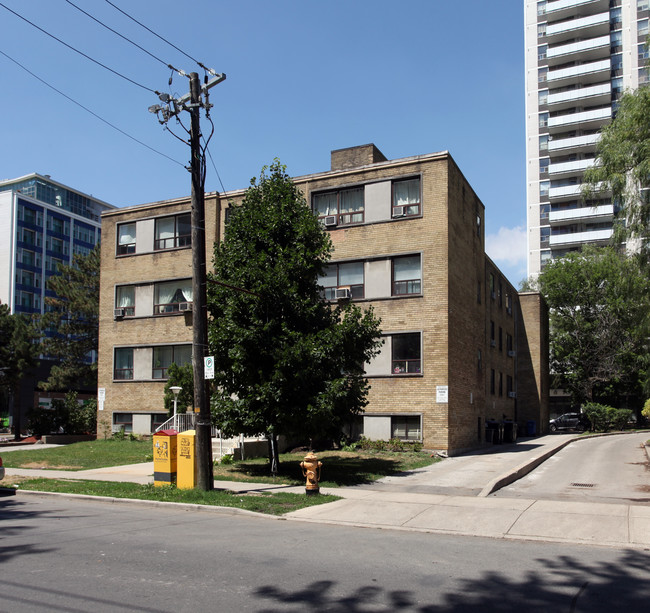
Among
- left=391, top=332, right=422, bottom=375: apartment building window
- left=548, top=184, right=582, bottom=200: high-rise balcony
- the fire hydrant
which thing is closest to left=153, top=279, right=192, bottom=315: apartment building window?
left=391, top=332, right=422, bottom=375: apartment building window

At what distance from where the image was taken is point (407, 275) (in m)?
26.7

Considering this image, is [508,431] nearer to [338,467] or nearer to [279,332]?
[338,467]

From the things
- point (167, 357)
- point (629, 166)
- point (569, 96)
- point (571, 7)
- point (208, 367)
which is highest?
point (571, 7)

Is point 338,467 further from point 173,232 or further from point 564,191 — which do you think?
point 564,191

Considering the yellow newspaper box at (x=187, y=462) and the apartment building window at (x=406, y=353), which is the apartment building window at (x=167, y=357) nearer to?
the apartment building window at (x=406, y=353)

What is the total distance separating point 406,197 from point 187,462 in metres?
16.2

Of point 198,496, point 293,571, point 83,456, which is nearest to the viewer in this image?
point 293,571

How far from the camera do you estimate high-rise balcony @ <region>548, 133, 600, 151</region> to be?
87.9m

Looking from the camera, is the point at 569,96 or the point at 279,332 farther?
the point at 569,96

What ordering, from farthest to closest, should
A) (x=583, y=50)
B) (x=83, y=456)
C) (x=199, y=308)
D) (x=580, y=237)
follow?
(x=583, y=50) → (x=580, y=237) → (x=83, y=456) → (x=199, y=308)

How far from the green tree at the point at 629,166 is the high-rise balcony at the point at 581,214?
70128 mm

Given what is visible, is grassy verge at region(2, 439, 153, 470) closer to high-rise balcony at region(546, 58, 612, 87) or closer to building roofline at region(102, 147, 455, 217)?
building roofline at region(102, 147, 455, 217)

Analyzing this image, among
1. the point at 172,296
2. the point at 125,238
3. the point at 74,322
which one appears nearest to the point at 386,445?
the point at 172,296

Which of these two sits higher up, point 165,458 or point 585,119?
point 585,119
